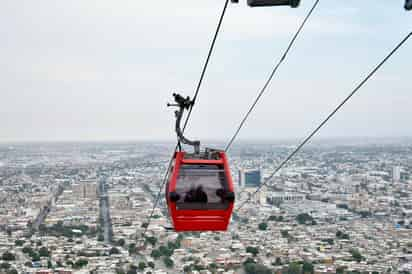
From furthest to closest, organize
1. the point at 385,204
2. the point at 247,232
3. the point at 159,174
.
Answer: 1. the point at 159,174
2. the point at 385,204
3. the point at 247,232

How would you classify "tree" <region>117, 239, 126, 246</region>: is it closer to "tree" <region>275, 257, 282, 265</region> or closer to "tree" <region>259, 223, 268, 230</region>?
"tree" <region>275, 257, 282, 265</region>

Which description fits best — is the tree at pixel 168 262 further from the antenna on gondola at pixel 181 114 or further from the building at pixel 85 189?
the building at pixel 85 189

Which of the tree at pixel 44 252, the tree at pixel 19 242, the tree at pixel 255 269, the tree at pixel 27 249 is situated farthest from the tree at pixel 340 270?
the tree at pixel 19 242

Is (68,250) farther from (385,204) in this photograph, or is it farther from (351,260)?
(385,204)

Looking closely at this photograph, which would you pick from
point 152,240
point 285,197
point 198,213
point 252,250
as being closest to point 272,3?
point 198,213

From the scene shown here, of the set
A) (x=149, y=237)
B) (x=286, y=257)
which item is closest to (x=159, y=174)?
(x=149, y=237)

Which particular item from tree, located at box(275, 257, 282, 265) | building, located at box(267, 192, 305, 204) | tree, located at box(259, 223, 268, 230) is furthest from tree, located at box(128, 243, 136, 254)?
building, located at box(267, 192, 305, 204)
